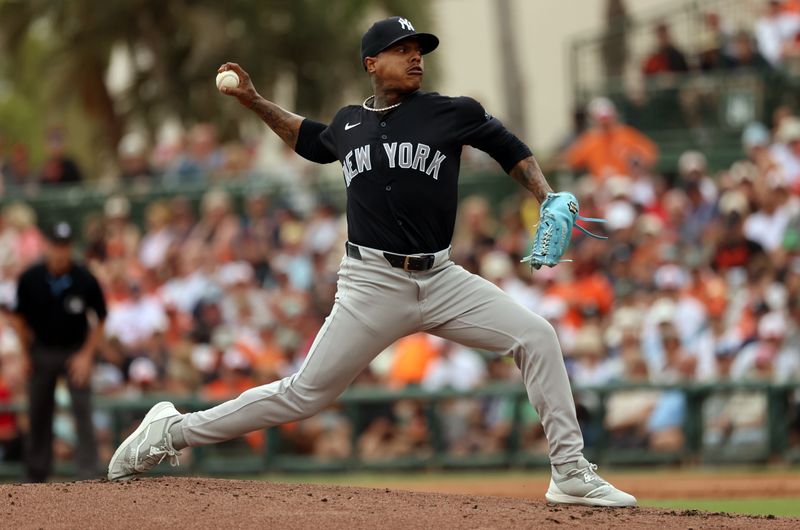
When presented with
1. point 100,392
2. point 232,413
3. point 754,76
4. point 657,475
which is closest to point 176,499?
point 232,413

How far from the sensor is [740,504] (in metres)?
9.86

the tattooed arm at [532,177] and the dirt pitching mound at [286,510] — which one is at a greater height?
the tattooed arm at [532,177]

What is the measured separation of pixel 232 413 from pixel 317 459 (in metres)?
6.78

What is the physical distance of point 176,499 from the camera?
6410 millimetres

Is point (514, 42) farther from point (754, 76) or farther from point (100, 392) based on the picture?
point (100, 392)

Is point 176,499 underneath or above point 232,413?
underneath

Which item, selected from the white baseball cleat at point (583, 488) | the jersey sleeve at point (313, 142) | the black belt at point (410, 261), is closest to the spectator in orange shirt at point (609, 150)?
the jersey sleeve at point (313, 142)

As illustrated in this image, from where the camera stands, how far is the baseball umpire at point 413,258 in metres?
6.23

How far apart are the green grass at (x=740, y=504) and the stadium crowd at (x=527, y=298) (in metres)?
Answer: 1.88

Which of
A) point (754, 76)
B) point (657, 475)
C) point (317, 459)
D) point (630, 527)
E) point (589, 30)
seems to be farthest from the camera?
point (589, 30)

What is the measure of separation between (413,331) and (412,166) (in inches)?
29.8

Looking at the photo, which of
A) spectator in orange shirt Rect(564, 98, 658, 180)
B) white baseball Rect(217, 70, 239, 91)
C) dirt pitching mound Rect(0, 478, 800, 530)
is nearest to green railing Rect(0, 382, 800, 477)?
spectator in orange shirt Rect(564, 98, 658, 180)

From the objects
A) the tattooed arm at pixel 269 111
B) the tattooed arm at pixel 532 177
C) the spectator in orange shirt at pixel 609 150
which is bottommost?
the tattooed arm at pixel 532 177

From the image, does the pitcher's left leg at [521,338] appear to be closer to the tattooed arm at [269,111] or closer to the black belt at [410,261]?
the black belt at [410,261]
